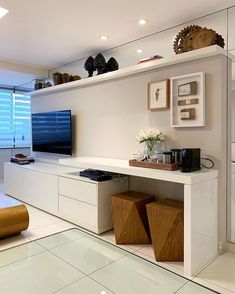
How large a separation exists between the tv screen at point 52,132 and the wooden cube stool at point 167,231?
2159 millimetres

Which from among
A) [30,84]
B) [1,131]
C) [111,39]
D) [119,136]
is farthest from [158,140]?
[1,131]

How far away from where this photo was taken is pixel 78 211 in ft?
10.1

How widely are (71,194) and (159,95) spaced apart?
1.62 meters

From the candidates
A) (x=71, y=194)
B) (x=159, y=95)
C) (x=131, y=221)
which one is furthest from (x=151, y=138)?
(x=71, y=194)

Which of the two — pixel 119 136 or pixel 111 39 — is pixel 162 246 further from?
pixel 111 39

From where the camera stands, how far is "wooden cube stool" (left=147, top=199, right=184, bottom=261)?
7.27 feet

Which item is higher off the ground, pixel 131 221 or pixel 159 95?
pixel 159 95

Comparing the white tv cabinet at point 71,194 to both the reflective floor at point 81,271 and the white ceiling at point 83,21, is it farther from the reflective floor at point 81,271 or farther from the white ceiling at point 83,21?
the white ceiling at point 83,21

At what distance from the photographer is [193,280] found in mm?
2000

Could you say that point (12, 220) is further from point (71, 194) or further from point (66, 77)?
point (66, 77)

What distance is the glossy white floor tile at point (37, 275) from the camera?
1883mm

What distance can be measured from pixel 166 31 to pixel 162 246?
2.39 meters

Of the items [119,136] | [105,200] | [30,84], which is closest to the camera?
[105,200]

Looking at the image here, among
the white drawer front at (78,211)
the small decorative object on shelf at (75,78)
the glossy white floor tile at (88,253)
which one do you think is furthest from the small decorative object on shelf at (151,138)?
the small decorative object on shelf at (75,78)
